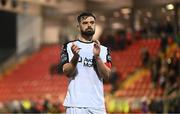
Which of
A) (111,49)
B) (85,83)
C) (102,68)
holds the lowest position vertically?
(111,49)

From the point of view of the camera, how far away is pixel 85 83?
4.34m

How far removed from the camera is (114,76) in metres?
22.7

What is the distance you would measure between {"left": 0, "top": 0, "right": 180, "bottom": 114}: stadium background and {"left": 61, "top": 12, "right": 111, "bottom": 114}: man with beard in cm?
1292

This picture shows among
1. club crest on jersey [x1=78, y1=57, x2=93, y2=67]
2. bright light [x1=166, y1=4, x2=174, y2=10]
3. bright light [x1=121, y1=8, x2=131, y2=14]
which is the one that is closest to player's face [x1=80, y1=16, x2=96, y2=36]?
club crest on jersey [x1=78, y1=57, x2=93, y2=67]

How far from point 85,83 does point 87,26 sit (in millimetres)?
495

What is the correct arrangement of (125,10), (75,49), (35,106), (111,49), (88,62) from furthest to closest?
1. (111,49)
2. (125,10)
3. (35,106)
4. (88,62)
5. (75,49)

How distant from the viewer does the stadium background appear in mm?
19094

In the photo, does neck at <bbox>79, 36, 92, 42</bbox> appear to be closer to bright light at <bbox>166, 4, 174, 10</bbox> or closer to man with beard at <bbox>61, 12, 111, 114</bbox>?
man with beard at <bbox>61, 12, 111, 114</bbox>

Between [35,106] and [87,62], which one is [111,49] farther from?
[87,62]

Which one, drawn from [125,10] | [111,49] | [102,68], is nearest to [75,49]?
[102,68]

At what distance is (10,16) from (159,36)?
10868mm

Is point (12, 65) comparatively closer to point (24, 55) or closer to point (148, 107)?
point (24, 55)

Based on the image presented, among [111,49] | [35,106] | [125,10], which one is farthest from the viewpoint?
[111,49]

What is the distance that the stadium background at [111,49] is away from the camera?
752 inches
